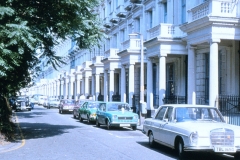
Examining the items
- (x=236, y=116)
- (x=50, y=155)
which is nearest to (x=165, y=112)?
(x=50, y=155)

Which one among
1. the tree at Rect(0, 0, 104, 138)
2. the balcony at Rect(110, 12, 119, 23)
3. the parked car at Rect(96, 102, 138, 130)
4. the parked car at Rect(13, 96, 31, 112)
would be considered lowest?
the parked car at Rect(13, 96, 31, 112)

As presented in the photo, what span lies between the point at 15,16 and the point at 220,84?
1317 cm

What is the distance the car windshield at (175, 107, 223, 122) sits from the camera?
12336 mm

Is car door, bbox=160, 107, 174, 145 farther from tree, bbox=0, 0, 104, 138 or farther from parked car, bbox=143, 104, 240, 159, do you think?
tree, bbox=0, 0, 104, 138

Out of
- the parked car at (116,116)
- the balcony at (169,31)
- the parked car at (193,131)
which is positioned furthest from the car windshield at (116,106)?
the parked car at (193,131)

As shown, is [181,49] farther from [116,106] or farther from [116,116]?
[116,116]

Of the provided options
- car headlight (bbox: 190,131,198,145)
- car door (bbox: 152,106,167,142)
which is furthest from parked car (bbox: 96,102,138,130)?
car headlight (bbox: 190,131,198,145)

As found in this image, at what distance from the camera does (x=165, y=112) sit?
13273mm

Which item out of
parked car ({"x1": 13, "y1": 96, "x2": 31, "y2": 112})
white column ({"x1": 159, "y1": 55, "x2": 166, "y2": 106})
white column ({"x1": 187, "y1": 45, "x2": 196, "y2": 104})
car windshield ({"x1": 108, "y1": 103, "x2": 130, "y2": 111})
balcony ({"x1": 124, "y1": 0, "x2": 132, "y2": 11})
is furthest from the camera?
parked car ({"x1": 13, "y1": 96, "x2": 31, "y2": 112})

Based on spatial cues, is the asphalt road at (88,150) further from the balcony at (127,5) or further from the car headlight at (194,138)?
the balcony at (127,5)

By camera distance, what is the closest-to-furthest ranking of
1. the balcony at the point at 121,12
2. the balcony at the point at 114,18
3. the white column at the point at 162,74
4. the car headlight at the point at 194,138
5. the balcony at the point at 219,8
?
the car headlight at the point at 194,138 → the balcony at the point at 219,8 → the white column at the point at 162,74 → the balcony at the point at 121,12 → the balcony at the point at 114,18

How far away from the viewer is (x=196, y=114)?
12.5 m

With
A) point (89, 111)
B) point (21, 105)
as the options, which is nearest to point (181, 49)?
point (89, 111)

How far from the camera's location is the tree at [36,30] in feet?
43.0
